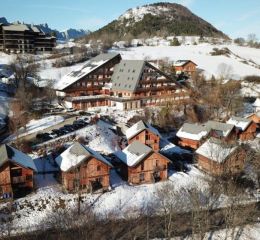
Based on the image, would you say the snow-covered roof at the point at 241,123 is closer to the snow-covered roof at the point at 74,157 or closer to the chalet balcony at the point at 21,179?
the snow-covered roof at the point at 74,157

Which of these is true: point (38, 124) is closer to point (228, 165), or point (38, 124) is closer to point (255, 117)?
point (228, 165)

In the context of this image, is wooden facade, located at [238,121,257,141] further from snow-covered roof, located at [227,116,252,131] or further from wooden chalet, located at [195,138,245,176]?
wooden chalet, located at [195,138,245,176]

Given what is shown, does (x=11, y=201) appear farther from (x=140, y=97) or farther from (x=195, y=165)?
(x=140, y=97)

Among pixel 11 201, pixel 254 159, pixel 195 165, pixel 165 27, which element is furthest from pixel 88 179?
pixel 165 27

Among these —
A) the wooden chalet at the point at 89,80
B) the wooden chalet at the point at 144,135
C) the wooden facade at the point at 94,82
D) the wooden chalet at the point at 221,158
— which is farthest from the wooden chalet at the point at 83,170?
the wooden facade at the point at 94,82

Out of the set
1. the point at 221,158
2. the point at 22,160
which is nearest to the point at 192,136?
the point at 221,158

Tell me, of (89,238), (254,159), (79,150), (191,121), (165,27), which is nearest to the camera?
(89,238)
